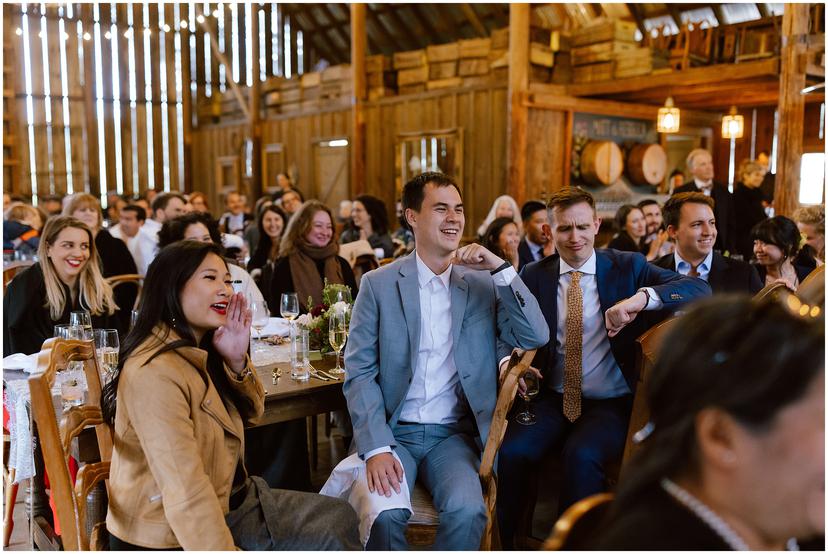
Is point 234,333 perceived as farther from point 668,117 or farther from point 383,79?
point 383,79

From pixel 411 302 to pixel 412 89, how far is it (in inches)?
337

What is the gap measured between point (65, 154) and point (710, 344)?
56.7 ft

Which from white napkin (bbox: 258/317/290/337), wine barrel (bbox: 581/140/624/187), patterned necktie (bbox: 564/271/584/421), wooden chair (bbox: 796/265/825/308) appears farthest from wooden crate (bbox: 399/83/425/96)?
wooden chair (bbox: 796/265/825/308)

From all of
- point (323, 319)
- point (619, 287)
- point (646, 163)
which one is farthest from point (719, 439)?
point (646, 163)

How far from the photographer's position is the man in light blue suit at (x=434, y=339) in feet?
8.32

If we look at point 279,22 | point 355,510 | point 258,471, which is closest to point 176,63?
point 279,22

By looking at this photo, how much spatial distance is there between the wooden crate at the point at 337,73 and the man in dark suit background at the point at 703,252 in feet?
29.8

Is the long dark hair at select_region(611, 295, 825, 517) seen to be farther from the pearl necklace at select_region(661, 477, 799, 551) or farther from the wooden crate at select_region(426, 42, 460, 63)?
the wooden crate at select_region(426, 42, 460, 63)

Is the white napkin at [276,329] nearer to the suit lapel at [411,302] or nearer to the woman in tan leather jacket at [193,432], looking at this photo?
the suit lapel at [411,302]

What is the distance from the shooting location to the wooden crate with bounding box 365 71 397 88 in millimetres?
11000

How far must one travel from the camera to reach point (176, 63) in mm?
16906

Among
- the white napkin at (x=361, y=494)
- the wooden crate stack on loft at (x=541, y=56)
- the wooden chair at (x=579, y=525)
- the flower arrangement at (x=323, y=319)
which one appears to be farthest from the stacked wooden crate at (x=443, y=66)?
the wooden chair at (x=579, y=525)

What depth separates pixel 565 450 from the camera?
2.65 metres

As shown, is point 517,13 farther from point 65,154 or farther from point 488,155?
point 65,154
